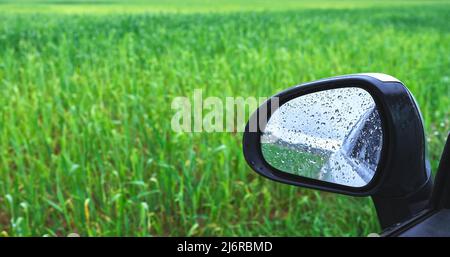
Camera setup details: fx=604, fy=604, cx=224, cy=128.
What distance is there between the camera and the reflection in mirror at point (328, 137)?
112cm

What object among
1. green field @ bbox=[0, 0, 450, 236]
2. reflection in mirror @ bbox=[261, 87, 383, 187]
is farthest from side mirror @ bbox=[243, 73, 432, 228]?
green field @ bbox=[0, 0, 450, 236]

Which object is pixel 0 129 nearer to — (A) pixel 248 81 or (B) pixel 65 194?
(B) pixel 65 194

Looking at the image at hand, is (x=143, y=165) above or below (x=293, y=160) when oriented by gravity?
below

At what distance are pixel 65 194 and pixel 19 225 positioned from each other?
496mm

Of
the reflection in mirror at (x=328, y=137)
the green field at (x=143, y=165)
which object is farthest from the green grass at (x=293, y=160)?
the green field at (x=143, y=165)

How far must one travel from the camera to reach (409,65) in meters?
6.74

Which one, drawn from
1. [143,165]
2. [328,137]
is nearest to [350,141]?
[328,137]

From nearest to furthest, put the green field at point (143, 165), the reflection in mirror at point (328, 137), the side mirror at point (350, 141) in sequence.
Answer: the side mirror at point (350, 141), the reflection in mirror at point (328, 137), the green field at point (143, 165)

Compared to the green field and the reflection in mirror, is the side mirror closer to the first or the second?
the reflection in mirror

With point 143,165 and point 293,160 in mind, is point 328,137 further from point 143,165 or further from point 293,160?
point 143,165

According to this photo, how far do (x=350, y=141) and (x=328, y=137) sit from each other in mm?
54

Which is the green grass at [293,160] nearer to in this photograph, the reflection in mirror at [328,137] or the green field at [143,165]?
the reflection in mirror at [328,137]

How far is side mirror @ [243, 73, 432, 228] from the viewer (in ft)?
3.35

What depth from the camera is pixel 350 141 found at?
1.17 metres
